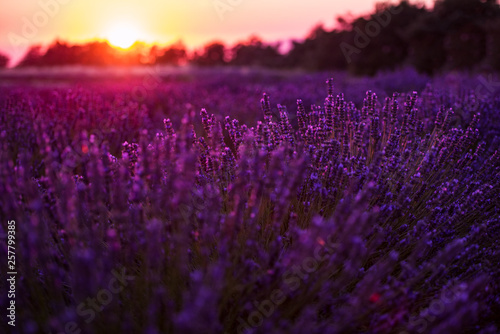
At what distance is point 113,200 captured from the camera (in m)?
1.67

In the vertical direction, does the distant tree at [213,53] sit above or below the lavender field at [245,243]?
above

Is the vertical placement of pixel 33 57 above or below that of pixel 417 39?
above

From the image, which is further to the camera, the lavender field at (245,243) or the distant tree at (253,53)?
the distant tree at (253,53)

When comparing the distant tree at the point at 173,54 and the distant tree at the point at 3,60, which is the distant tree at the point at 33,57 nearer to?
the distant tree at the point at 3,60

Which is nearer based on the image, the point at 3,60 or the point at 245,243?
the point at 245,243

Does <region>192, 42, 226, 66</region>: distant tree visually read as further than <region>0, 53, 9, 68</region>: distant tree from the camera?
Yes

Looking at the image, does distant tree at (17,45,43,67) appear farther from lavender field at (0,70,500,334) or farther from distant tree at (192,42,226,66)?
lavender field at (0,70,500,334)

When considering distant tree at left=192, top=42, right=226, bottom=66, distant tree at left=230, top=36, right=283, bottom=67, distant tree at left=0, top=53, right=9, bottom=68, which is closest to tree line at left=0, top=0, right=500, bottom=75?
distant tree at left=230, top=36, right=283, bottom=67

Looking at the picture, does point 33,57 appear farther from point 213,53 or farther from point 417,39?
point 417,39

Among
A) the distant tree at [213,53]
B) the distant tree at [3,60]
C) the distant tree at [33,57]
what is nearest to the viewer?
the distant tree at [3,60]

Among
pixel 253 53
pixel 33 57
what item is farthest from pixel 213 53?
pixel 33 57

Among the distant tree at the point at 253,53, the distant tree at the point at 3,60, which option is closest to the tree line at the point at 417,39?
the distant tree at the point at 253,53

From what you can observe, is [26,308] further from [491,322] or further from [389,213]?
[491,322]

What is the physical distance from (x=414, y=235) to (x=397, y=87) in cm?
558
